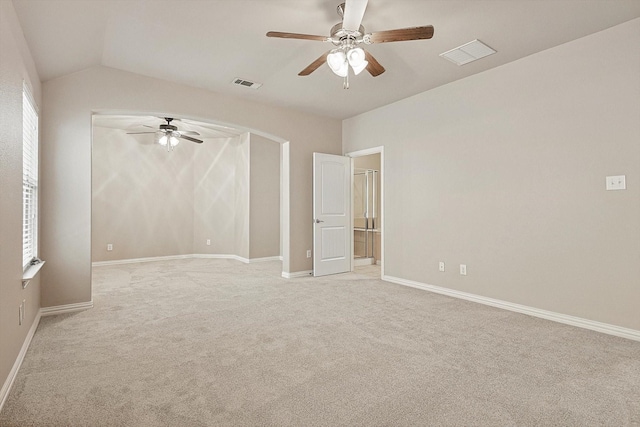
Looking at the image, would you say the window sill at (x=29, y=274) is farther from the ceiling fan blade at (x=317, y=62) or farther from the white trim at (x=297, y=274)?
the white trim at (x=297, y=274)

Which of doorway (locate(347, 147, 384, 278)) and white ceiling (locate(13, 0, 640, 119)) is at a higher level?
white ceiling (locate(13, 0, 640, 119))

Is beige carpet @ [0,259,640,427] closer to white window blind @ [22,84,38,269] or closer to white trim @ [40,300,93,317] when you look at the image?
white trim @ [40,300,93,317]

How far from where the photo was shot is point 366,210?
743 cm

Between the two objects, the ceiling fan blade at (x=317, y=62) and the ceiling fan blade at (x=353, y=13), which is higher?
the ceiling fan blade at (x=353, y=13)

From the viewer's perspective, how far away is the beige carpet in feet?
6.13

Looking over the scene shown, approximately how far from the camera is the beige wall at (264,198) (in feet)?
24.4

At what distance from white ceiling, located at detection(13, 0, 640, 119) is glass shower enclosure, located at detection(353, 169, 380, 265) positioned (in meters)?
3.30

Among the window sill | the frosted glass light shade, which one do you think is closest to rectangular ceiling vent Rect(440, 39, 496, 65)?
the frosted glass light shade

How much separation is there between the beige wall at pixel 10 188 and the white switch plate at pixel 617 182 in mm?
4631

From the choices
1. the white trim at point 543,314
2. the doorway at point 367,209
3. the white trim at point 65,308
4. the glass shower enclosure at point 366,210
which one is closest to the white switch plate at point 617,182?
the white trim at point 543,314

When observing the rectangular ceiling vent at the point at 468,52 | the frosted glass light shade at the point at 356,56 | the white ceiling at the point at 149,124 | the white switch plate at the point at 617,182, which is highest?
the white ceiling at the point at 149,124

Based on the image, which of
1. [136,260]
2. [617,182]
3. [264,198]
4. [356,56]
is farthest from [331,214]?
[136,260]

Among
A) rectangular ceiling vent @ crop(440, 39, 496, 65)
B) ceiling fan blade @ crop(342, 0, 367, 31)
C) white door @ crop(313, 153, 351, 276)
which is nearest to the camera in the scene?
ceiling fan blade @ crop(342, 0, 367, 31)

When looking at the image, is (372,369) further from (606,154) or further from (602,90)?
(602,90)
